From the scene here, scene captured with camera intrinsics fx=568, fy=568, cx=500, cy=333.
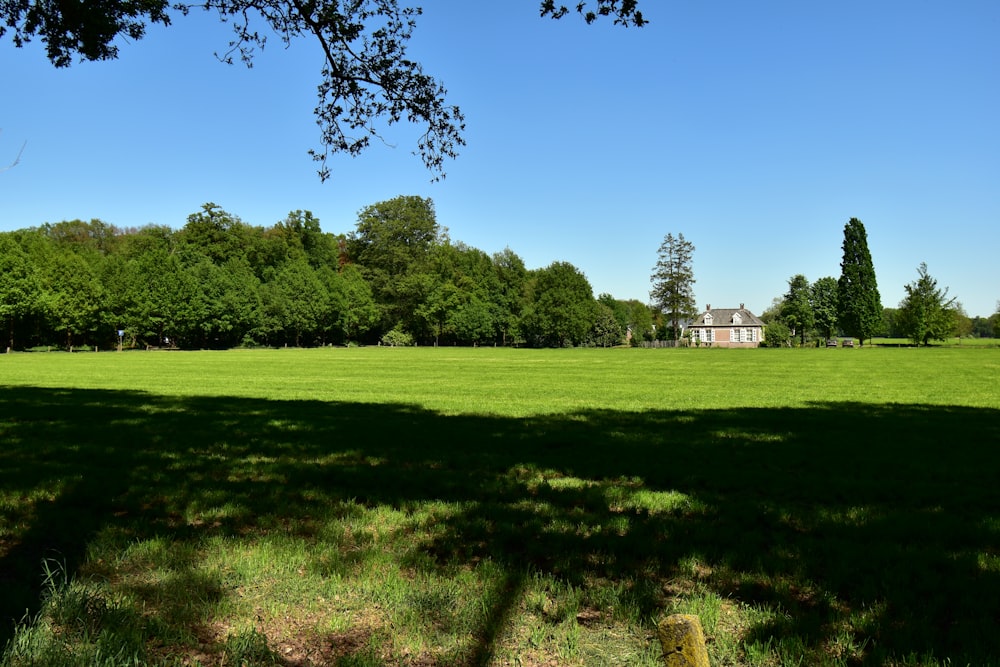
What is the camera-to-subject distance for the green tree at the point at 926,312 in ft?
224

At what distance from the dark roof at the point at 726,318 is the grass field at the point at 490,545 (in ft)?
328

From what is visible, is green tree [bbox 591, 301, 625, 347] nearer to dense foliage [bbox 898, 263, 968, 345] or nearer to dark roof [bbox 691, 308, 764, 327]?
dark roof [bbox 691, 308, 764, 327]

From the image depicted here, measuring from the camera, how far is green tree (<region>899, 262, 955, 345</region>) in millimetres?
68312

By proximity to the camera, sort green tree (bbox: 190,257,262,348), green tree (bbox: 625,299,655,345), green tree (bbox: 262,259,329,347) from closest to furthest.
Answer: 1. green tree (bbox: 190,257,262,348)
2. green tree (bbox: 262,259,329,347)
3. green tree (bbox: 625,299,655,345)

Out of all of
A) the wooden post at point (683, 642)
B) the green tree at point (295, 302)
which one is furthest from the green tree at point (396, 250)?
the wooden post at point (683, 642)

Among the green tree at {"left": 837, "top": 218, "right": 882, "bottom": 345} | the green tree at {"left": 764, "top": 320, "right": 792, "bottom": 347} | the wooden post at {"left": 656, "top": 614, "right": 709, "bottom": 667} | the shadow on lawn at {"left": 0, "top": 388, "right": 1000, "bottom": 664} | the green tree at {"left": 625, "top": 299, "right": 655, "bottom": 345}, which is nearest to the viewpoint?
the wooden post at {"left": 656, "top": 614, "right": 709, "bottom": 667}

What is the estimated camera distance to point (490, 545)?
14.4 ft

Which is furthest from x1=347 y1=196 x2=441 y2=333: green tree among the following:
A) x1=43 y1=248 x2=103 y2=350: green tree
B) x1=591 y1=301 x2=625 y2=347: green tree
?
x1=43 y1=248 x2=103 y2=350: green tree

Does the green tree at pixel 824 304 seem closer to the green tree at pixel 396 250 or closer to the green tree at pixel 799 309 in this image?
the green tree at pixel 799 309

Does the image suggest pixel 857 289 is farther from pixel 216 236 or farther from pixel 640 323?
pixel 216 236

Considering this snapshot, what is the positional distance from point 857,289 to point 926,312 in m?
15.5

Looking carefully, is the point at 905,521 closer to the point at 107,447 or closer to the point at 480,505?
the point at 480,505

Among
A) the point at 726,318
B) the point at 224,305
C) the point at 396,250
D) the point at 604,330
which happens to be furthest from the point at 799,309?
the point at 224,305

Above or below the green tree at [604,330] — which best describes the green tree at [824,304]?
above
